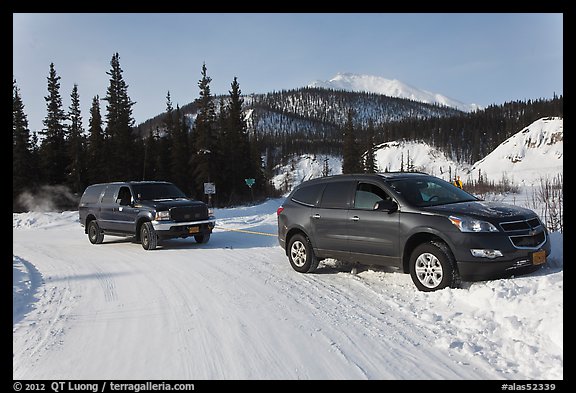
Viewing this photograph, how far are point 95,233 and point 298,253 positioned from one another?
8.36 meters

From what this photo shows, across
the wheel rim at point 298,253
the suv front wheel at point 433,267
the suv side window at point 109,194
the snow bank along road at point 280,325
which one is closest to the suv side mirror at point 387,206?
the suv front wheel at point 433,267

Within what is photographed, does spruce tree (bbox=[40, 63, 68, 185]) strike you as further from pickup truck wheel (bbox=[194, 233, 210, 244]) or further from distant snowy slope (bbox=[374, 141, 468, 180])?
distant snowy slope (bbox=[374, 141, 468, 180])

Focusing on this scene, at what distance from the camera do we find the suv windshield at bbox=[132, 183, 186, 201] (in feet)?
42.2

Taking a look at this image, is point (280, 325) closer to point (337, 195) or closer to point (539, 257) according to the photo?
point (337, 195)

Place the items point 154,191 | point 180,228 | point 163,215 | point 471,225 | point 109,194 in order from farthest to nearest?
point 109,194, point 154,191, point 180,228, point 163,215, point 471,225

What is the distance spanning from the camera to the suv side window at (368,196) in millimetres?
7332

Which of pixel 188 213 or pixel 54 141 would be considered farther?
pixel 54 141

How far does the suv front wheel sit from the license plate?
1051mm

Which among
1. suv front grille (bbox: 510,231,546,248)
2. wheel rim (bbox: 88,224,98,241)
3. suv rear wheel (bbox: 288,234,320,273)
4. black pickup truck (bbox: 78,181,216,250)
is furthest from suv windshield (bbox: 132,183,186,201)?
suv front grille (bbox: 510,231,546,248)

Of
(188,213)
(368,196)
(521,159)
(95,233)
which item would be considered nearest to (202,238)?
(188,213)

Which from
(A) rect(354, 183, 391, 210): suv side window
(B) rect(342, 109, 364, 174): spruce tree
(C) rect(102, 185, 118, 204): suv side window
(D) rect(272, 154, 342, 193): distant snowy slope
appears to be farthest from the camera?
(D) rect(272, 154, 342, 193): distant snowy slope

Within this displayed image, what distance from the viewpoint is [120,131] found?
43.6 metres

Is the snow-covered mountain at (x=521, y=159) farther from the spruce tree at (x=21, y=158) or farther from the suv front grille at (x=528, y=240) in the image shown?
the suv front grille at (x=528, y=240)
